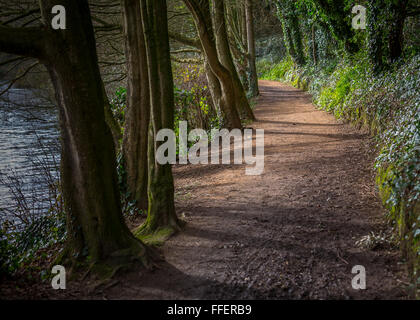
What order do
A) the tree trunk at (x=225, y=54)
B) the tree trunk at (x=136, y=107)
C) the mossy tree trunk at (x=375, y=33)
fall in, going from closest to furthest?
the tree trunk at (x=136, y=107) → the mossy tree trunk at (x=375, y=33) → the tree trunk at (x=225, y=54)

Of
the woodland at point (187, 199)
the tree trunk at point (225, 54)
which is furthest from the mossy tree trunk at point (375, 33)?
the tree trunk at point (225, 54)

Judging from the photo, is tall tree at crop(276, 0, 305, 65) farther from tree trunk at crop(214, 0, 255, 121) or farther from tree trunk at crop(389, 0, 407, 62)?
tree trunk at crop(389, 0, 407, 62)

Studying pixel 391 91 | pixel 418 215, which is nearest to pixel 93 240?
pixel 418 215

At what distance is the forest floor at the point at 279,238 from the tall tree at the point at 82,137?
0.48 m

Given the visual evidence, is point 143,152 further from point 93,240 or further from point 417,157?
point 417,157

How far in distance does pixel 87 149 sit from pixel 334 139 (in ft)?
26.3

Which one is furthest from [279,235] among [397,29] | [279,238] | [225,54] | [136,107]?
[225,54]

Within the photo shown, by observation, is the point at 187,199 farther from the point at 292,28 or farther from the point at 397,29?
the point at 292,28

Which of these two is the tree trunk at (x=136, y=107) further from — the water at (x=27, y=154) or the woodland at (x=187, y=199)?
the water at (x=27, y=154)

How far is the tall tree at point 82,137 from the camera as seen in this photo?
3.89 m

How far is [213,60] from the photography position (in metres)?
11.9

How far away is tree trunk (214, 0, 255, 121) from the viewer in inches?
520

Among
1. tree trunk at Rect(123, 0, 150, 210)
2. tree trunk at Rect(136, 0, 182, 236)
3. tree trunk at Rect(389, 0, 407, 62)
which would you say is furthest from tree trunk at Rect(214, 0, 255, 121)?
tree trunk at Rect(136, 0, 182, 236)

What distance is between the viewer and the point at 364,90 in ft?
36.9
